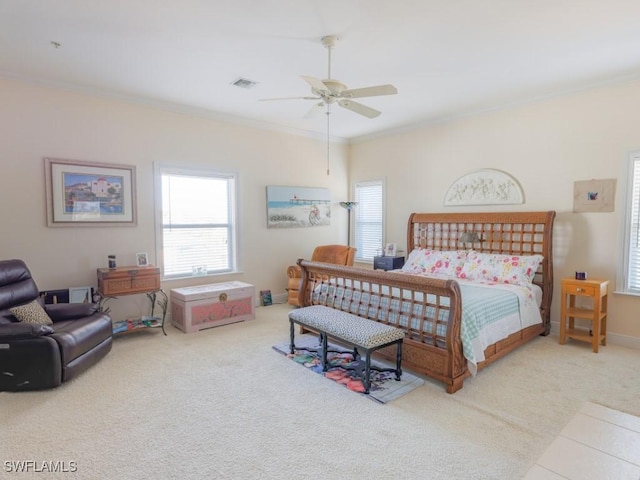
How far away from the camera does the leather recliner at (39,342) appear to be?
2.86 m

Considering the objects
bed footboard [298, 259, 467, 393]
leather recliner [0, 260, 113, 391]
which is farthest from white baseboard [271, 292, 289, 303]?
leather recliner [0, 260, 113, 391]

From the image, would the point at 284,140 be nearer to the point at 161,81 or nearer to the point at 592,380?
the point at 161,81

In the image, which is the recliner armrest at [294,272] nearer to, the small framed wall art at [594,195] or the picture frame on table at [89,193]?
the picture frame on table at [89,193]

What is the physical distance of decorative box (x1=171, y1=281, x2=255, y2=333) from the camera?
448cm

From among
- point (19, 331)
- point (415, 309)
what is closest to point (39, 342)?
point (19, 331)

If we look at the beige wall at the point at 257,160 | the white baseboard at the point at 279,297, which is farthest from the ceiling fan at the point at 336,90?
the white baseboard at the point at 279,297

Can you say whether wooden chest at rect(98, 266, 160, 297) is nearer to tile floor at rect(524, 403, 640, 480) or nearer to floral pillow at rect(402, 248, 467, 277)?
floral pillow at rect(402, 248, 467, 277)

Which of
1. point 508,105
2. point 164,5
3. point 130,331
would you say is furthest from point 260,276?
point 508,105

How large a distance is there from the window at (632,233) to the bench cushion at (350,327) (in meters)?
2.76

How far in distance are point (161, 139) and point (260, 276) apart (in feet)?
8.14

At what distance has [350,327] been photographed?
3102 mm

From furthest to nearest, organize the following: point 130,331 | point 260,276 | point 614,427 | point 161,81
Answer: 1. point 260,276
2. point 130,331
3. point 161,81
4. point 614,427

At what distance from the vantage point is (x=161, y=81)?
12.9 feet

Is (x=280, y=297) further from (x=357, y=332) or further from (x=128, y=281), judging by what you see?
(x=357, y=332)
